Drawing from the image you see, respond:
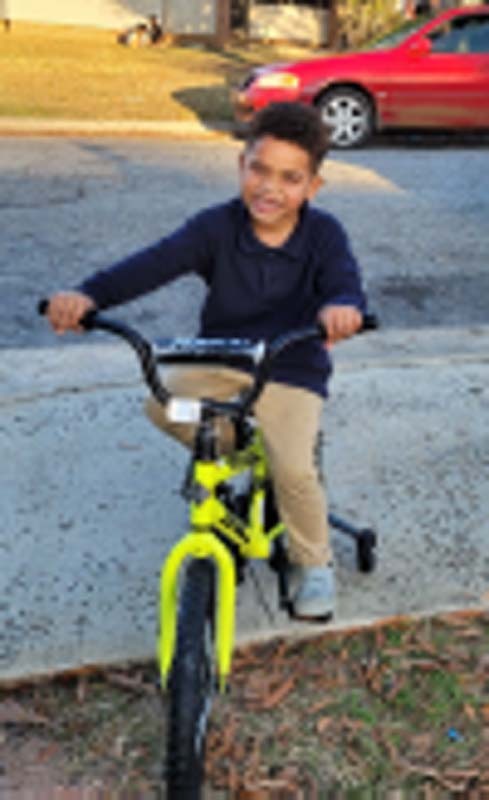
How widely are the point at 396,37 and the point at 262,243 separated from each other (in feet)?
34.8

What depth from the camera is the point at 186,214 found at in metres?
8.48

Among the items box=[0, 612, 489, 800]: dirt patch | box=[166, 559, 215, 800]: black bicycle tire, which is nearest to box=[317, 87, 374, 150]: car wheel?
box=[0, 612, 489, 800]: dirt patch

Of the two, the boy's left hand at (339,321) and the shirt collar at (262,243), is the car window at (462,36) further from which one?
the boy's left hand at (339,321)

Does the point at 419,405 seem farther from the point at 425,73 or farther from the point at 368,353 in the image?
the point at 425,73

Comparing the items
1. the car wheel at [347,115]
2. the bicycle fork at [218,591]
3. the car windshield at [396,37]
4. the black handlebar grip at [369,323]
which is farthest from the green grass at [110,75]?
the bicycle fork at [218,591]

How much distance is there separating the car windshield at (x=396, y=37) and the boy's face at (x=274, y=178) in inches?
397

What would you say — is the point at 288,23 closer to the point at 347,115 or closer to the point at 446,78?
the point at 446,78

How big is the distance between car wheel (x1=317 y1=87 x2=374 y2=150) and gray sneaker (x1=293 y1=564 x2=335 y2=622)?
949cm

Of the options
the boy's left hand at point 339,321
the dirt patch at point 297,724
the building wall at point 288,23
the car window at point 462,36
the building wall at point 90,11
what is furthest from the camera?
the building wall at point 288,23

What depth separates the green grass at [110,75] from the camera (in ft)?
45.0

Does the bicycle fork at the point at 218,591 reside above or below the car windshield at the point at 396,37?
below

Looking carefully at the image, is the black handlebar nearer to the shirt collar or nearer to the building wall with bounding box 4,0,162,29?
the shirt collar

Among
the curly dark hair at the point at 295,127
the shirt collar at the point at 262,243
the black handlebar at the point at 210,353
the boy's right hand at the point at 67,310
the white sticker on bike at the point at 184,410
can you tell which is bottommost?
the white sticker on bike at the point at 184,410

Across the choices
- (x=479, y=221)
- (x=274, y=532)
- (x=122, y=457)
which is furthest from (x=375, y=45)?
(x=274, y=532)
